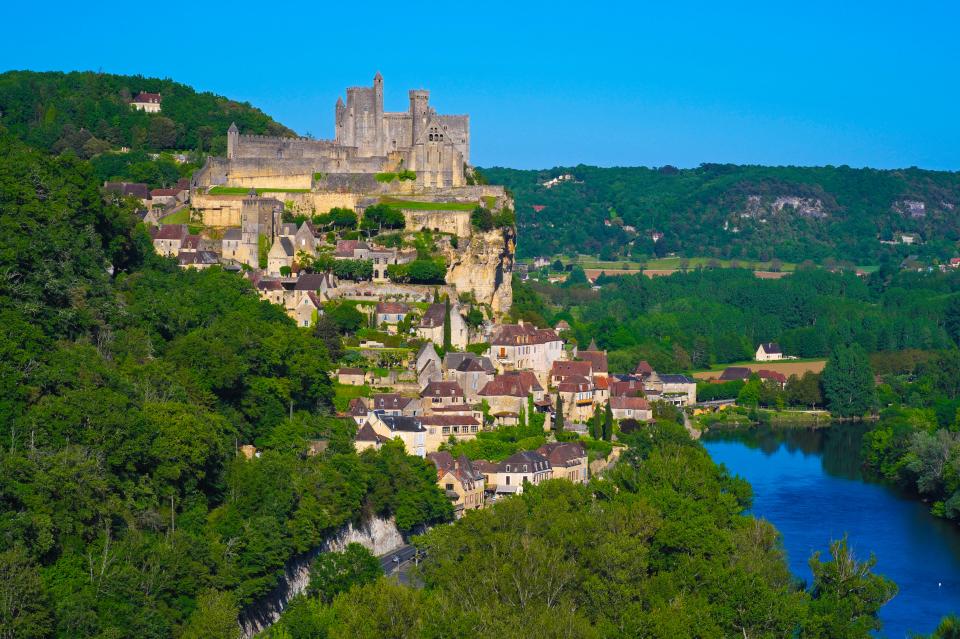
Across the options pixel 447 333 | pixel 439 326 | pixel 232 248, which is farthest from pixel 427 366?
pixel 232 248

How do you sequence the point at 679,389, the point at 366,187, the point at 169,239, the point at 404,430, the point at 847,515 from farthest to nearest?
the point at 679,389 < the point at 366,187 < the point at 169,239 < the point at 847,515 < the point at 404,430

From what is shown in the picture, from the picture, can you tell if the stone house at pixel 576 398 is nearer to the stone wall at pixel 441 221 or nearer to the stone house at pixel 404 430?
the stone wall at pixel 441 221

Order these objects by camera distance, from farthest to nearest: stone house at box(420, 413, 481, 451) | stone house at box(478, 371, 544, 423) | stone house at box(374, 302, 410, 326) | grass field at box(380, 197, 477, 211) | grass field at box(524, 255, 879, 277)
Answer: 1. grass field at box(524, 255, 879, 277)
2. grass field at box(380, 197, 477, 211)
3. stone house at box(374, 302, 410, 326)
4. stone house at box(478, 371, 544, 423)
5. stone house at box(420, 413, 481, 451)

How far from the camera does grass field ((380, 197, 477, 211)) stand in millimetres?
76019

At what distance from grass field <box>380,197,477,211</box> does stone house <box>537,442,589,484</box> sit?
17660 millimetres

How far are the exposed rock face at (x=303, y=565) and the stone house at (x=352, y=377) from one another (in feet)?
36.0

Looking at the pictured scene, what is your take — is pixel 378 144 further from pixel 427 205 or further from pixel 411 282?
pixel 411 282

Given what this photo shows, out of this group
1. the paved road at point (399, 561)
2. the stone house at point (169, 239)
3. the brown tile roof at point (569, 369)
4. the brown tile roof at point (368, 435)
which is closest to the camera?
the paved road at point (399, 561)

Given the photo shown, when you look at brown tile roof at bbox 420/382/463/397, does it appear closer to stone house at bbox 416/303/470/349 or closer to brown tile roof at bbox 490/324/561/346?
stone house at bbox 416/303/470/349

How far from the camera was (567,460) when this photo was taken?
60.4 m

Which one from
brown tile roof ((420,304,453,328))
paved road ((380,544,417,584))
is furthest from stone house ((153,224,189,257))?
paved road ((380,544,417,584))

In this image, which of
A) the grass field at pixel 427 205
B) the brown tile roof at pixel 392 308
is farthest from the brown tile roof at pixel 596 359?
the brown tile roof at pixel 392 308

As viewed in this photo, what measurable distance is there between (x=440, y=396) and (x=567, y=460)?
556cm

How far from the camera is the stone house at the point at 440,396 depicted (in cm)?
6184
